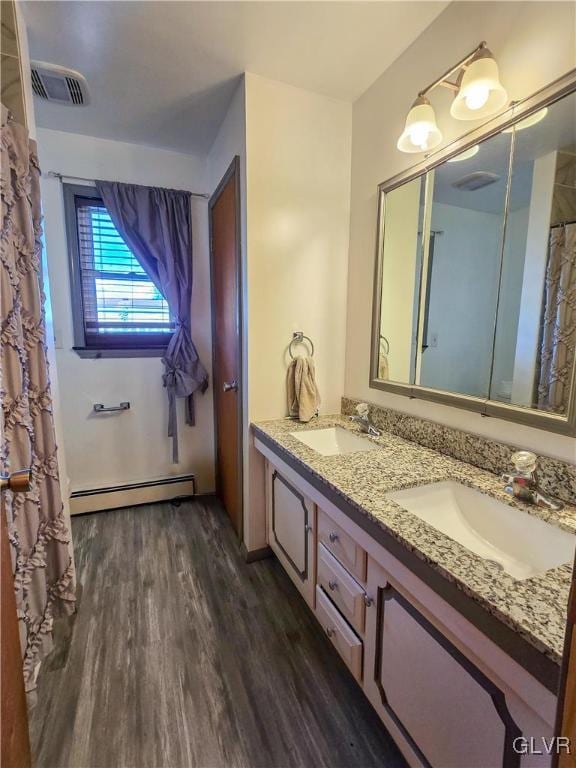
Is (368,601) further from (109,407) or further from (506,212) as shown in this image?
(109,407)

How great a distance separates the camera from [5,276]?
118cm

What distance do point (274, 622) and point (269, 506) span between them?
524 millimetres

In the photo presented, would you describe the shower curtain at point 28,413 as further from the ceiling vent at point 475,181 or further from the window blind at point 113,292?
the ceiling vent at point 475,181

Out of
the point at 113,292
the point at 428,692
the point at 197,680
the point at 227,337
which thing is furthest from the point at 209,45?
the point at 197,680

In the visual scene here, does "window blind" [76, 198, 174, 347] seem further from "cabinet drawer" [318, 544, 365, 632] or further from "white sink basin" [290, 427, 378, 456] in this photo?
"cabinet drawer" [318, 544, 365, 632]

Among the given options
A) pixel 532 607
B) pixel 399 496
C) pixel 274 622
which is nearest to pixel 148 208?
pixel 399 496

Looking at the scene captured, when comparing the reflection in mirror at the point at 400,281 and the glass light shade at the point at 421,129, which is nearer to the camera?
the glass light shade at the point at 421,129

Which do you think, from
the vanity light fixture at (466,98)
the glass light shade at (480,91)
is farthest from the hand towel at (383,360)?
the glass light shade at (480,91)

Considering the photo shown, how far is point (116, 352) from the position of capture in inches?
96.8

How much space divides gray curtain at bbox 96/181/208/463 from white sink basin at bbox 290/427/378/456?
44.2 inches

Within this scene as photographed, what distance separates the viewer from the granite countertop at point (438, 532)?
615 mm

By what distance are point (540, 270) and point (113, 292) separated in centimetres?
242

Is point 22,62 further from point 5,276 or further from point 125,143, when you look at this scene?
point 125,143

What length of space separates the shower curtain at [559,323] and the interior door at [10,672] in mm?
1399
